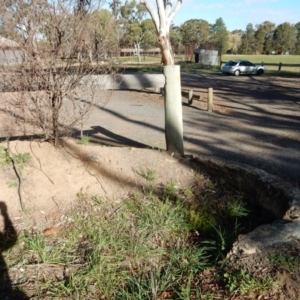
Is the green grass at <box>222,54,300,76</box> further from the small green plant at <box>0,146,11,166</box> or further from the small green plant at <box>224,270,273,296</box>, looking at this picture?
the small green plant at <box>224,270,273,296</box>

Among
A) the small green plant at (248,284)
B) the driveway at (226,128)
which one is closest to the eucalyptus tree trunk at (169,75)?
the driveway at (226,128)

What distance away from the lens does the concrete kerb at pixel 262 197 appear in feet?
8.74

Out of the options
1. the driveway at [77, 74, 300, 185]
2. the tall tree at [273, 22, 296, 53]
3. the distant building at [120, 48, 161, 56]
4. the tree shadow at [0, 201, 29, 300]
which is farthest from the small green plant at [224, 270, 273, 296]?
the tall tree at [273, 22, 296, 53]

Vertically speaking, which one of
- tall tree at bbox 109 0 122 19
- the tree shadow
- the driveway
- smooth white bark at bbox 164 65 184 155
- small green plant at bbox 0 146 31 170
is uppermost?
tall tree at bbox 109 0 122 19

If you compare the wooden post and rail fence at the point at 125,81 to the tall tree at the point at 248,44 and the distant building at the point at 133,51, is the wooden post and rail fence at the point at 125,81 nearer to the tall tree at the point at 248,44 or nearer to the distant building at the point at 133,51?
the distant building at the point at 133,51

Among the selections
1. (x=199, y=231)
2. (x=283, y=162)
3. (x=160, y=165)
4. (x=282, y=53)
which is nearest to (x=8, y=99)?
(x=160, y=165)

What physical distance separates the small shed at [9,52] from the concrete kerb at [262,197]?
2608 mm

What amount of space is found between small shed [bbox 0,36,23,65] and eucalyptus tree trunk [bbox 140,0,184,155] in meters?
1.88

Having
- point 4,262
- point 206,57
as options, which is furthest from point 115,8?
point 206,57

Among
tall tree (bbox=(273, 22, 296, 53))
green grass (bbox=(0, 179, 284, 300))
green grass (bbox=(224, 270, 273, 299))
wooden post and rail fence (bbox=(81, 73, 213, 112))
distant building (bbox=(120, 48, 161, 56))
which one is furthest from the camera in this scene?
tall tree (bbox=(273, 22, 296, 53))

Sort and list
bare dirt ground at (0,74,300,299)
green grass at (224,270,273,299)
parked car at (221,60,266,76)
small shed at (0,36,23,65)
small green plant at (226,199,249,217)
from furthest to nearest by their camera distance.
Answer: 1. parked car at (221,60,266,76)
2. bare dirt ground at (0,74,300,299)
3. small shed at (0,36,23,65)
4. small green plant at (226,199,249,217)
5. green grass at (224,270,273,299)

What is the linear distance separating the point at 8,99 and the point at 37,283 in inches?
97.9

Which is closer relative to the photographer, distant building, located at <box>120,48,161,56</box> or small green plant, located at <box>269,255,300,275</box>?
small green plant, located at <box>269,255,300,275</box>

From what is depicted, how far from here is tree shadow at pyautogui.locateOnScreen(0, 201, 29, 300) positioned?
106 inches
